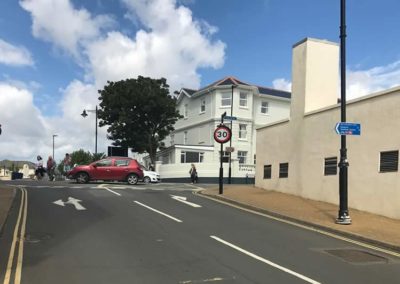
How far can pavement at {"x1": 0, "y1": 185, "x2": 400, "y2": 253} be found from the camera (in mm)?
12727

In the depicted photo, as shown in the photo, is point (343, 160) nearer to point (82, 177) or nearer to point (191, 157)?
point (82, 177)

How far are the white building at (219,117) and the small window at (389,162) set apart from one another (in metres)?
30.9

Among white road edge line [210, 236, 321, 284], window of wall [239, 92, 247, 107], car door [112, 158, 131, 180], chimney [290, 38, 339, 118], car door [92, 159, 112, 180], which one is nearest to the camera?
white road edge line [210, 236, 321, 284]

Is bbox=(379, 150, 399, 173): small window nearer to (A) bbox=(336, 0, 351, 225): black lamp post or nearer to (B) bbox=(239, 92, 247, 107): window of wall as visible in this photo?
(A) bbox=(336, 0, 351, 225): black lamp post

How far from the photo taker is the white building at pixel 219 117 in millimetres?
50812

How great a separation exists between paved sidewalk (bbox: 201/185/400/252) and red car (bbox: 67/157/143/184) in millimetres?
8493

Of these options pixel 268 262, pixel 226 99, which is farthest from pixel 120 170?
pixel 226 99

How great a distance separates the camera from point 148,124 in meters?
49.3

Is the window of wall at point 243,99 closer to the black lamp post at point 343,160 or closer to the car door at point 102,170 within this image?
the car door at point 102,170

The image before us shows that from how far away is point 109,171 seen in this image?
2977 cm

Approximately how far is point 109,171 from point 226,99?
974 inches

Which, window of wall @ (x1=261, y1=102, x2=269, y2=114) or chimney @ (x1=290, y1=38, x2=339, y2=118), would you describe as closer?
chimney @ (x1=290, y1=38, x2=339, y2=118)

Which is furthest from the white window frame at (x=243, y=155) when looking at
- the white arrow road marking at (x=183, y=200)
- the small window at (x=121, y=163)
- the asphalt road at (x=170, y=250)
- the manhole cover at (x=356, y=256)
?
the manhole cover at (x=356, y=256)

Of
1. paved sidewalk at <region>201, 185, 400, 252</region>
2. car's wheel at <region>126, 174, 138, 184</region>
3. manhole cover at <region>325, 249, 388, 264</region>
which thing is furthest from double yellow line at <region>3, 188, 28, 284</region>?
car's wheel at <region>126, 174, 138, 184</region>
